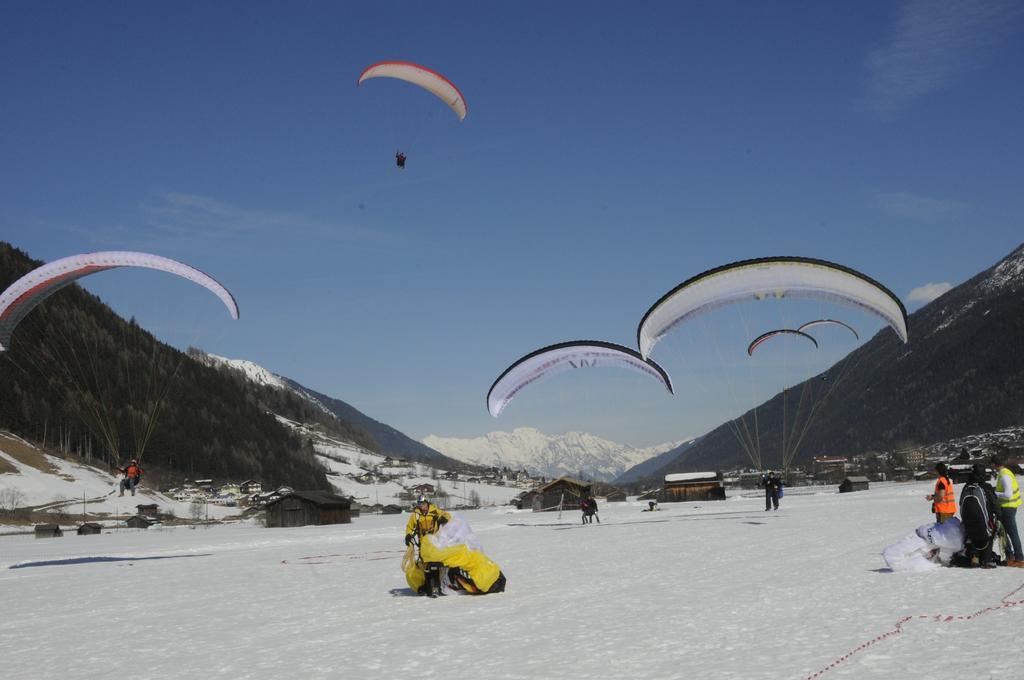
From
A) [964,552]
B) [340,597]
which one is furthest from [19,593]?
[964,552]

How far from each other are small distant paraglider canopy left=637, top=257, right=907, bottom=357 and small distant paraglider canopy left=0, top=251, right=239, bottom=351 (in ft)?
40.4

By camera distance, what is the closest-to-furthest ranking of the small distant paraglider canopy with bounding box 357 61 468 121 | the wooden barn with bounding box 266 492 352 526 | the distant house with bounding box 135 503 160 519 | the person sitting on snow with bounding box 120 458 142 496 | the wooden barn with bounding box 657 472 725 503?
the person sitting on snow with bounding box 120 458 142 496, the small distant paraglider canopy with bounding box 357 61 468 121, the wooden barn with bounding box 266 492 352 526, the wooden barn with bounding box 657 472 725 503, the distant house with bounding box 135 503 160 519

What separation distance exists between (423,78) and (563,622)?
803 inches

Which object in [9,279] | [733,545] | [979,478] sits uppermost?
[9,279]

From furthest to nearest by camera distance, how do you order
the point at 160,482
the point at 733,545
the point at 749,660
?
1. the point at 160,482
2. the point at 733,545
3. the point at 749,660

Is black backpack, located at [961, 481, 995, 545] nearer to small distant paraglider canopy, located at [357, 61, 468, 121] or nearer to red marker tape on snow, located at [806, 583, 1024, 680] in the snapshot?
red marker tape on snow, located at [806, 583, 1024, 680]

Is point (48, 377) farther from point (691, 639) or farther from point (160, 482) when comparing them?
point (691, 639)

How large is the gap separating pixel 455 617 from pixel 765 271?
49.3 ft

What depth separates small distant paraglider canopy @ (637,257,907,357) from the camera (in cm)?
2138

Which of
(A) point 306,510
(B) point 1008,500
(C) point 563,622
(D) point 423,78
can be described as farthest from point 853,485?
(C) point 563,622

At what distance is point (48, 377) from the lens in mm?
126688

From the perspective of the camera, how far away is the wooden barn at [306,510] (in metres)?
60.6

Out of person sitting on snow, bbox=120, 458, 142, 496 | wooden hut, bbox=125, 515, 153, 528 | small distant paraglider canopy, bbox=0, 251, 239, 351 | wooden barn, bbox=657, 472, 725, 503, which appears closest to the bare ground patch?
wooden hut, bbox=125, 515, 153, 528

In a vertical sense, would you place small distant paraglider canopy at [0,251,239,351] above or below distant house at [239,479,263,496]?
above
